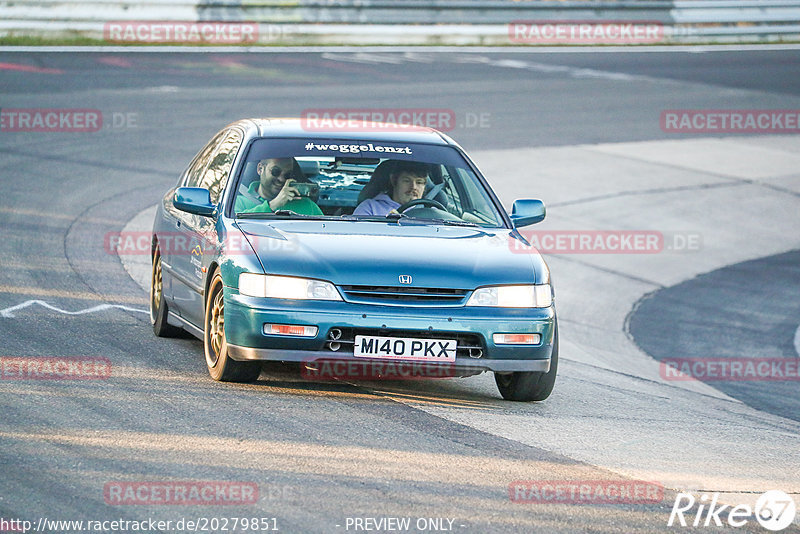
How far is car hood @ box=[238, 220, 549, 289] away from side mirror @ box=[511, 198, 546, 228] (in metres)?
0.51

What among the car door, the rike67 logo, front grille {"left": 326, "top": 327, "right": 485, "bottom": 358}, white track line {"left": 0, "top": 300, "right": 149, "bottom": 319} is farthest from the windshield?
the rike67 logo

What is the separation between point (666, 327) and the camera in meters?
13.8

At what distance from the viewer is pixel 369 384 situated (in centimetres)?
789

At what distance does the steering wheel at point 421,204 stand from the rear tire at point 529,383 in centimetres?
118

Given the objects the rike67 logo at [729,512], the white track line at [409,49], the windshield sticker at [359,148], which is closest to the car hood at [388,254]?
the windshield sticker at [359,148]

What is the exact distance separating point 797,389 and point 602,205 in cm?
662

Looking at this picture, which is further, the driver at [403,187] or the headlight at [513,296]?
the driver at [403,187]

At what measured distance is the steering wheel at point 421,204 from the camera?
8367mm

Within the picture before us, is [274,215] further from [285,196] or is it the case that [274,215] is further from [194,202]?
[194,202]

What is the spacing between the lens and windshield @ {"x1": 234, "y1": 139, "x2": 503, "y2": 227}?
8.27 metres

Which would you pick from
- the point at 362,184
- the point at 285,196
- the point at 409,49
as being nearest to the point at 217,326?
the point at 285,196

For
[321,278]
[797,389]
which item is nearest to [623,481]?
[321,278]

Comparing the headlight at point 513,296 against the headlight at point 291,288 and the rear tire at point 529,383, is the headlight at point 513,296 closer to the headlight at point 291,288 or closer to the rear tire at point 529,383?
the rear tire at point 529,383

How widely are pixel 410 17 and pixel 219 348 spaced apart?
2454 centimetres
